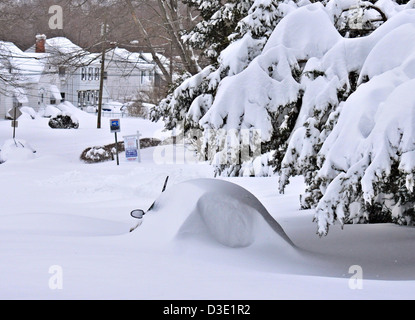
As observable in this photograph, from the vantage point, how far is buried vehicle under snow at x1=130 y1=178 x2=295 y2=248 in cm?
708

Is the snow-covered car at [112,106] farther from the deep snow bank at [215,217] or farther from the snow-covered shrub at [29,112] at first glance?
the deep snow bank at [215,217]

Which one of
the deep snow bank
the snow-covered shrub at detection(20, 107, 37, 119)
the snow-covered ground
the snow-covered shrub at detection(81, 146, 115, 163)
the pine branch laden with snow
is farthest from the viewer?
the snow-covered shrub at detection(20, 107, 37, 119)

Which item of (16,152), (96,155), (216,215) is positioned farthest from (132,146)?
(216,215)

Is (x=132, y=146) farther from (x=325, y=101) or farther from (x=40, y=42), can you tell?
(x=325, y=101)

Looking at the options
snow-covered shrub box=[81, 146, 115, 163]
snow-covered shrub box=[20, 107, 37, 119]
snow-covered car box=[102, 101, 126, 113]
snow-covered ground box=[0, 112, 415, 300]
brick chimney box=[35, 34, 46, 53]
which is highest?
brick chimney box=[35, 34, 46, 53]

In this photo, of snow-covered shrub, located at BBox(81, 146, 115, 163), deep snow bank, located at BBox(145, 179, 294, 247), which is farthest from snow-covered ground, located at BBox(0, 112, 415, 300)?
snow-covered shrub, located at BBox(81, 146, 115, 163)

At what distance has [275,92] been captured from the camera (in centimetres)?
890

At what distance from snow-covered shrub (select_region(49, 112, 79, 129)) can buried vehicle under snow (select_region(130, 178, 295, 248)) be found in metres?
41.9

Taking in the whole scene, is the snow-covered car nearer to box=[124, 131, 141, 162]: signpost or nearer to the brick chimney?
the brick chimney

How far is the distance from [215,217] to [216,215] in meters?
0.03
